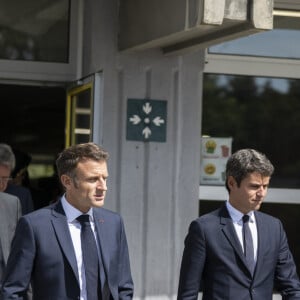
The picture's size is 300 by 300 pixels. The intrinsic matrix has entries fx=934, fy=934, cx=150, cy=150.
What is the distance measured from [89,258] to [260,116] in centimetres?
439

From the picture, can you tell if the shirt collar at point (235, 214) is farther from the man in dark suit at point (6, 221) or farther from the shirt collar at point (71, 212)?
the man in dark suit at point (6, 221)

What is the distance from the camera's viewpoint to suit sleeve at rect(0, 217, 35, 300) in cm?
448

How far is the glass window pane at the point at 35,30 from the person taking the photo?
8.34m

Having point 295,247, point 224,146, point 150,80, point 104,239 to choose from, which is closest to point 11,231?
point 104,239

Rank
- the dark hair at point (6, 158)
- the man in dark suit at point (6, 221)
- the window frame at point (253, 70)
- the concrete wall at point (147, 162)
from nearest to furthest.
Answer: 1. the man in dark suit at point (6, 221)
2. the dark hair at point (6, 158)
3. the concrete wall at point (147, 162)
4. the window frame at point (253, 70)

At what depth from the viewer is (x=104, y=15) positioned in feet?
25.9

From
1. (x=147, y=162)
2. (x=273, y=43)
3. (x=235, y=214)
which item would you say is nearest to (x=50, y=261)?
(x=235, y=214)

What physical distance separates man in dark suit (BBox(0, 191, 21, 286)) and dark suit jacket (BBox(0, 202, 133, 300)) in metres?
1.48

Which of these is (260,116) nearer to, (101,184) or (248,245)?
(248,245)

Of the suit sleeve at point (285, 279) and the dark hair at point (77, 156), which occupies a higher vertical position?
the dark hair at point (77, 156)

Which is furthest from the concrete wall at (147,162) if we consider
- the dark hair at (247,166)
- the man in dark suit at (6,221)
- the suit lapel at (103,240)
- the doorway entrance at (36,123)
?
the doorway entrance at (36,123)

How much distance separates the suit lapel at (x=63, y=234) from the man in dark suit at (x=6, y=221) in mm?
1502

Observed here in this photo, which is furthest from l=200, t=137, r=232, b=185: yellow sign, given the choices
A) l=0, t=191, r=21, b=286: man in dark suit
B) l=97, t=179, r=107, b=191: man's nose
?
l=97, t=179, r=107, b=191: man's nose

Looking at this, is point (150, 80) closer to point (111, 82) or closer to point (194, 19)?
point (111, 82)
